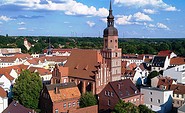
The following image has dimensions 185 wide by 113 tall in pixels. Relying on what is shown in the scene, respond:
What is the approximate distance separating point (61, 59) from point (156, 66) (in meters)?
46.4

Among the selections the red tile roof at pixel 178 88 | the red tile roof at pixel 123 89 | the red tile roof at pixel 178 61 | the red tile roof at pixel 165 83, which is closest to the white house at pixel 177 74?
the red tile roof at pixel 165 83

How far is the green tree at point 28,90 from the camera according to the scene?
59844mm

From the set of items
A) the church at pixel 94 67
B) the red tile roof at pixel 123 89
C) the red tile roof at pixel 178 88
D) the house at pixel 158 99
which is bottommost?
the house at pixel 158 99

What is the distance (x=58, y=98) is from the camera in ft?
185

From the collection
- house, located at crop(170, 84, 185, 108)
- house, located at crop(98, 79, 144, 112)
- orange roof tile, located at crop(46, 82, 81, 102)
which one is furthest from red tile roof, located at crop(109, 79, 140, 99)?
house, located at crop(170, 84, 185, 108)

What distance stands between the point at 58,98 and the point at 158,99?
77.8 feet

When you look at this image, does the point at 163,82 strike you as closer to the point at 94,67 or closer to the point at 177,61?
the point at 94,67

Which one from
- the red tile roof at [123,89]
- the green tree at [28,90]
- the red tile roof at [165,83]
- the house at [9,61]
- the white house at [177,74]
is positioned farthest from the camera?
the house at [9,61]

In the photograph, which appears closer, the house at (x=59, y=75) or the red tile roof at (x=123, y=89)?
the red tile roof at (x=123, y=89)

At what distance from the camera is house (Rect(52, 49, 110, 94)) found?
65.4m

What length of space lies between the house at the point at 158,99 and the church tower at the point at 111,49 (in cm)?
936

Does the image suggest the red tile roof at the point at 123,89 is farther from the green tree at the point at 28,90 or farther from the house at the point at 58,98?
the green tree at the point at 28,90

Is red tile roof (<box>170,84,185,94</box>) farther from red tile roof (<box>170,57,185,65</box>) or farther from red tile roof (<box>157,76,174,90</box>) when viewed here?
red tile roof (<box>170,57,185,65</box>)

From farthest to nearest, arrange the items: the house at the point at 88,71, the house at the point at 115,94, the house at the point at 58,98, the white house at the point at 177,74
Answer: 1. the white house at the point at 177,74
2. the house at the point at 88,71
3. the house at the point at 115,94
4. the house at the point at 58,98
